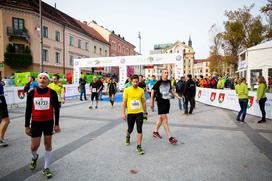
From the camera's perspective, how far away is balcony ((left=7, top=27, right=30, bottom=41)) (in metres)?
23.9

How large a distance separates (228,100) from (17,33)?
26.4m

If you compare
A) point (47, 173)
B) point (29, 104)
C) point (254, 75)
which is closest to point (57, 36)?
point (254, 75)

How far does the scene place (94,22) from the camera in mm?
49812

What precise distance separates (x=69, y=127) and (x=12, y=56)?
74.4ft

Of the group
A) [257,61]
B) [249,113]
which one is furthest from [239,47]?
[249,113]

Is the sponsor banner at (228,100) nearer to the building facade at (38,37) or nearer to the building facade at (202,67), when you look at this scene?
the building facade at (38,37)

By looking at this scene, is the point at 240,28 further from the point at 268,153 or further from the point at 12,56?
the point at 12,56

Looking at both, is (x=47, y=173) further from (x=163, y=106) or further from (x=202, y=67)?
(x=202, y=67)

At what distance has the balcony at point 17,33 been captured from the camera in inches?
942

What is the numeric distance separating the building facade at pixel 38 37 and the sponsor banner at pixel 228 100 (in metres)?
16.0

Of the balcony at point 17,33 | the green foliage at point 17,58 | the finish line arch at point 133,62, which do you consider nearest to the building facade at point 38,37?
the balcony at point 17,33

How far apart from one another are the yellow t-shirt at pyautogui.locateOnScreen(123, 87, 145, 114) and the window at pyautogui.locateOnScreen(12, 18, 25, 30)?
27.2m

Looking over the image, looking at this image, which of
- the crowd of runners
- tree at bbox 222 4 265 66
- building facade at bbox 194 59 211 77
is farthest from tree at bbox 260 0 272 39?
building facade at bbox 194 59 211 77

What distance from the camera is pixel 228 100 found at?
1064 cm
